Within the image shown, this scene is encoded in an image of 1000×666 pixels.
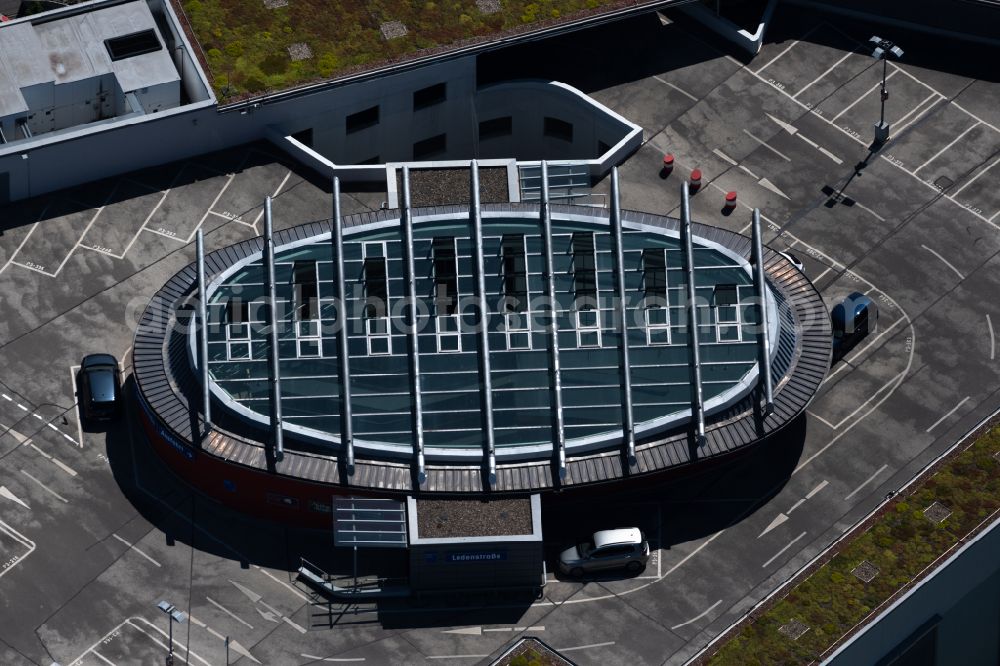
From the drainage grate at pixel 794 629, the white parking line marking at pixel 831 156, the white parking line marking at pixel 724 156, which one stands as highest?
the white parking line marking at pixel 724 156

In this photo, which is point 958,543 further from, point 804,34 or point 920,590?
point 804,34

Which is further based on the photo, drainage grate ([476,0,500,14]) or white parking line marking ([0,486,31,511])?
drainage grate ([476,0,500,14])

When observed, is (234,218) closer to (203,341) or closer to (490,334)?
(203,341)

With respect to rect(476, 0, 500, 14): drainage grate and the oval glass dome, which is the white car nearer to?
the oval glass dome

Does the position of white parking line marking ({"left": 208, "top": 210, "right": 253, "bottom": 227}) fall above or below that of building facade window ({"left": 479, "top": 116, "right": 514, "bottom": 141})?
above

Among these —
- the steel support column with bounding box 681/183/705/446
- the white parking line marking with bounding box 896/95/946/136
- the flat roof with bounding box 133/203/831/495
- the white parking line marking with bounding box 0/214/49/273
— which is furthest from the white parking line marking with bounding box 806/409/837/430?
the white parking line marking with bounding box 0/214/49/273

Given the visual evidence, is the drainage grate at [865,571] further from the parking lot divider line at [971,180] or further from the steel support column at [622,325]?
the parking lot divider line at [971,180]

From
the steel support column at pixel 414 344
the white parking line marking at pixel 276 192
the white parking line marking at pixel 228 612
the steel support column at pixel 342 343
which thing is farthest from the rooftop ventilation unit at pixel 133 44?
the white parking line marking at pixel 228 612
